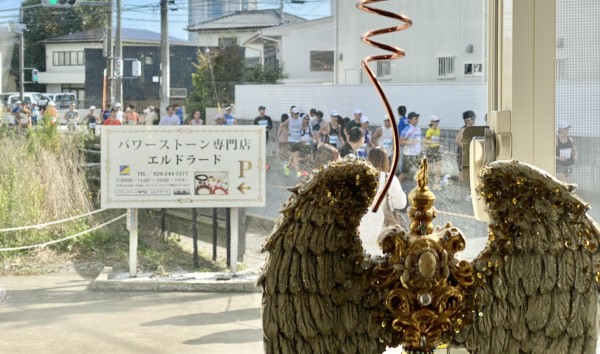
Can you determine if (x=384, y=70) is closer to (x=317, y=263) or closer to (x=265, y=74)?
(x=265, y=74)

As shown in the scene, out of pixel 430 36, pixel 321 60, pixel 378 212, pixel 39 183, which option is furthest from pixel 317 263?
pixel 39 183

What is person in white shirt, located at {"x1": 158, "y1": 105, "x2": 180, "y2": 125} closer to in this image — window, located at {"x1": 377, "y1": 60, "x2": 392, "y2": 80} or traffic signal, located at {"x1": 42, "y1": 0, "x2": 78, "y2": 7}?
traffic signal, located at {"x1": 42, "y1": 0, "x2": 78, "y2": 7}

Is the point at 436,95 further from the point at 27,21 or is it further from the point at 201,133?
the point at 27,21

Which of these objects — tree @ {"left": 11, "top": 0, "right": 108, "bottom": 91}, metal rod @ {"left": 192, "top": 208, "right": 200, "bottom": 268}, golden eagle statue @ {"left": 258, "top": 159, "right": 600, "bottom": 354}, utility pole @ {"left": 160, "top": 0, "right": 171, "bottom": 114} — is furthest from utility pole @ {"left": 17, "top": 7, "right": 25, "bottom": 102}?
golden eagle statue @ {"left": 258, "top": 159, "right": 600, "bottom": 354}

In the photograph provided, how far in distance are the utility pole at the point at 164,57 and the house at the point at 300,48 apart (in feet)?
0.78

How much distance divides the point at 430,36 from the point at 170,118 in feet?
2.56

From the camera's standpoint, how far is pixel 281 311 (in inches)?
32.5

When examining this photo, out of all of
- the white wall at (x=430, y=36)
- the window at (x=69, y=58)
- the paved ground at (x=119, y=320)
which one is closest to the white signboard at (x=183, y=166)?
the window at (x=69, y=58)

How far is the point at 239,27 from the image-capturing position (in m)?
2.28

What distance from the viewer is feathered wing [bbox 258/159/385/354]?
0.82 meters

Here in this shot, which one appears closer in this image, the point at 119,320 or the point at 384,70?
the point at 384,70

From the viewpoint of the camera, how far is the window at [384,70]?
1.96 meters

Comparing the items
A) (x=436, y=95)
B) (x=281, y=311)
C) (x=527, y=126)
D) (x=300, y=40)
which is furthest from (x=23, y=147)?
(x=281, y=311)

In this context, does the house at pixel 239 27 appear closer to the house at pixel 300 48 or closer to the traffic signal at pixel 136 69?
the house at pixel 300 48
